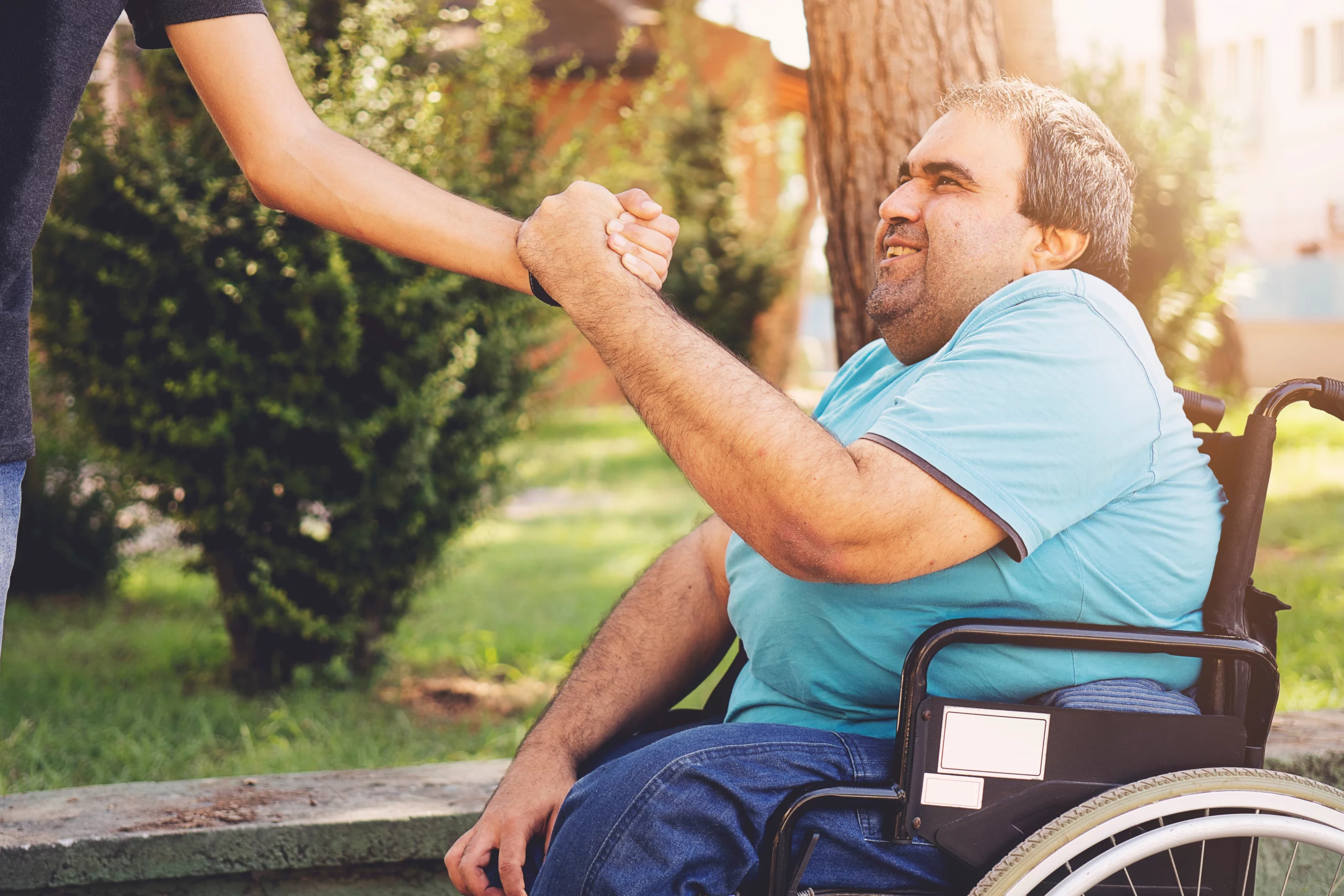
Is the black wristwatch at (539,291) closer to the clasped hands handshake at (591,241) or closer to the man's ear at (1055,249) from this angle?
the clasped hands handshake at (591,241)

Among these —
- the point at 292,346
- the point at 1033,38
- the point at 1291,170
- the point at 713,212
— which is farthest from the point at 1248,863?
the point at 1291,170

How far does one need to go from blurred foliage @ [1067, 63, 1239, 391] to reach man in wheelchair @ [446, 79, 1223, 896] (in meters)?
7.60

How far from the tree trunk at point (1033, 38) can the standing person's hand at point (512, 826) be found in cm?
321

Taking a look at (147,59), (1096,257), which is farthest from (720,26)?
(1096,257)

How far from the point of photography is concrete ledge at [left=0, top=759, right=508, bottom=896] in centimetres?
231

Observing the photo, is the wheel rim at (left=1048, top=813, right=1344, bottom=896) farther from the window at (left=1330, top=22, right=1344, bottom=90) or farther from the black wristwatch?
the window at (left=1330, top=22, right=1344, bottom=90)

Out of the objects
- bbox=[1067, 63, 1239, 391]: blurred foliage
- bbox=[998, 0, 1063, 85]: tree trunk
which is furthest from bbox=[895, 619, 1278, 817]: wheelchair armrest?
bbox=[1067, 63, 1239, 391]: blurred foliage

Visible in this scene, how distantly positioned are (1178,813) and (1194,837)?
0.07 m

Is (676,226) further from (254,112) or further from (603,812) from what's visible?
(603,812)

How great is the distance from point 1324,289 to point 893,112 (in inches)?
1054

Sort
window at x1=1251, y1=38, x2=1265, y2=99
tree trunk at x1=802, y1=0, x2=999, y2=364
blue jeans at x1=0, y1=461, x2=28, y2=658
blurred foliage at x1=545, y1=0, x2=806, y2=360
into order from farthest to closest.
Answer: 1. window at x1=1251, y1=38, x2=1265, y2=99
2. blurred foliage at x1=545, y1=0, x2=806, y2=360
3. tree trunk at x1=802, y1=0, x2=999, y2=364
4. blue jeans at x1=0, y1=461, x2=28, y2=658

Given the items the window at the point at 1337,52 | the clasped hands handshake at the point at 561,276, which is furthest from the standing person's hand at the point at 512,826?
the window at the point at 1337,52

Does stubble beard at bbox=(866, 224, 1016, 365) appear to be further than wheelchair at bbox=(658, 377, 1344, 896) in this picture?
Yes

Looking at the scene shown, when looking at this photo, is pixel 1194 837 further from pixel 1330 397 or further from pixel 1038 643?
pixel 1330 397
